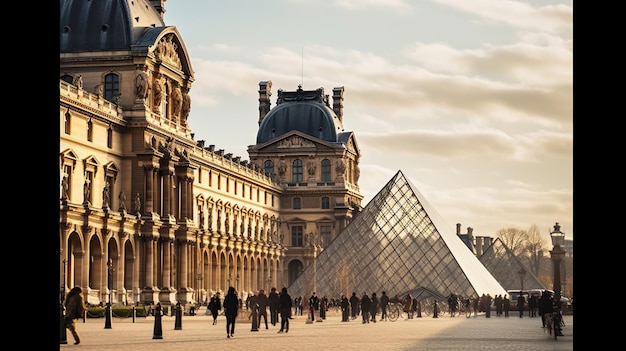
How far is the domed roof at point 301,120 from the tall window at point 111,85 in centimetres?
5633

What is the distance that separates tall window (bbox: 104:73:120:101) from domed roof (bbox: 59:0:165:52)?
1.70 metres

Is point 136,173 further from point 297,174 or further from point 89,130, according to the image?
point 297,174

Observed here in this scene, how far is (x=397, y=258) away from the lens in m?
80.4

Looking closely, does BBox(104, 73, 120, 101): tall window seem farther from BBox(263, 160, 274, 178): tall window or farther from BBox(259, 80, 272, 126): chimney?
BBox(259, 80, 272, 126): chimney

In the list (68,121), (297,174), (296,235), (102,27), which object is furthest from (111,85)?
(297,174)

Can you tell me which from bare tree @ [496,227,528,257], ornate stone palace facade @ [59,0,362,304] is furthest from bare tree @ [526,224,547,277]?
ornate stone palace facade @ [59,0,362,304]

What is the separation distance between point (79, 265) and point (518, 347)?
136 ft

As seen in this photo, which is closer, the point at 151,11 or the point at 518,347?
the point at 518,347

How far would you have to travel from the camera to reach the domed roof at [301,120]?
13175 cm

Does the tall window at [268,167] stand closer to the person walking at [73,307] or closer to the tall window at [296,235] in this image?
the tall window at [296,235]
